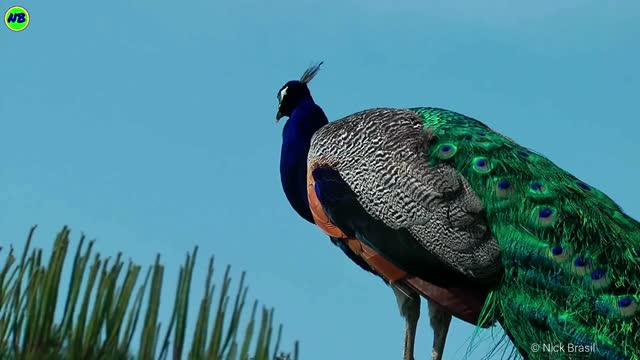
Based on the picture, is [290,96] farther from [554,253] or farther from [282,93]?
[554,253]

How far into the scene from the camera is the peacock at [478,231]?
6.96 meters

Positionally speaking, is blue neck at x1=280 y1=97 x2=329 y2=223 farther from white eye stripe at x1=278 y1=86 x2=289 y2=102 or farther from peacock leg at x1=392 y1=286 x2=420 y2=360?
peacock leg at x1=392 y1=286 x2=420 y2=360

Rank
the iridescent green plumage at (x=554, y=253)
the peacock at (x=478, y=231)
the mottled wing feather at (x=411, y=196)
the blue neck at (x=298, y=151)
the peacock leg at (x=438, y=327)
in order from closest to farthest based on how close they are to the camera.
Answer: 1. the iridescent green plumage at (x=554, y=253)
2. the peacock at (x=478, y=231)
3. the mottled wing feather at (x=411, y=196)
4. the peacock leg at (x=438, y=327)
5. the blue neck at (x=298, y=151)

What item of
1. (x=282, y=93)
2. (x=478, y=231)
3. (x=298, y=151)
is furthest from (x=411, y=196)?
(x=282, y=93)

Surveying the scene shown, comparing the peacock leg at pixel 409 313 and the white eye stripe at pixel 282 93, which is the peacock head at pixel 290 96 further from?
the peacock leg at pixel 409 313

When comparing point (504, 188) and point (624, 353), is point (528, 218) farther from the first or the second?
point (624, 353)

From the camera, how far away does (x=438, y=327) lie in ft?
25.3

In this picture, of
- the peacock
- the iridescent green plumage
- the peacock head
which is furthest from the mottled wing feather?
the peacock head

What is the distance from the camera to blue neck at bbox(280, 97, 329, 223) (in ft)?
29.1

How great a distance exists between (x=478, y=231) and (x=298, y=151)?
2162mm

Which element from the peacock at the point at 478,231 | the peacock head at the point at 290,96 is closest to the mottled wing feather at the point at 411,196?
the peacock at the point at 478,231

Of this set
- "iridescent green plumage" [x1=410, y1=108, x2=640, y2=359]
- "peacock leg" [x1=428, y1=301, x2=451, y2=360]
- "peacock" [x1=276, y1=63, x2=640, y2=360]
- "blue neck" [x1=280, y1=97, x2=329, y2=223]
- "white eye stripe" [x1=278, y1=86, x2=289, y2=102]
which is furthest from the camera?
"white eye stripe" [x1=278, y1=86, x2=289, y2=102]

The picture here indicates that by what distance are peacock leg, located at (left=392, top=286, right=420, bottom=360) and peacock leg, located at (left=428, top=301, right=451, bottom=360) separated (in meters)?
0.17

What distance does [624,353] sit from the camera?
6688 mm
